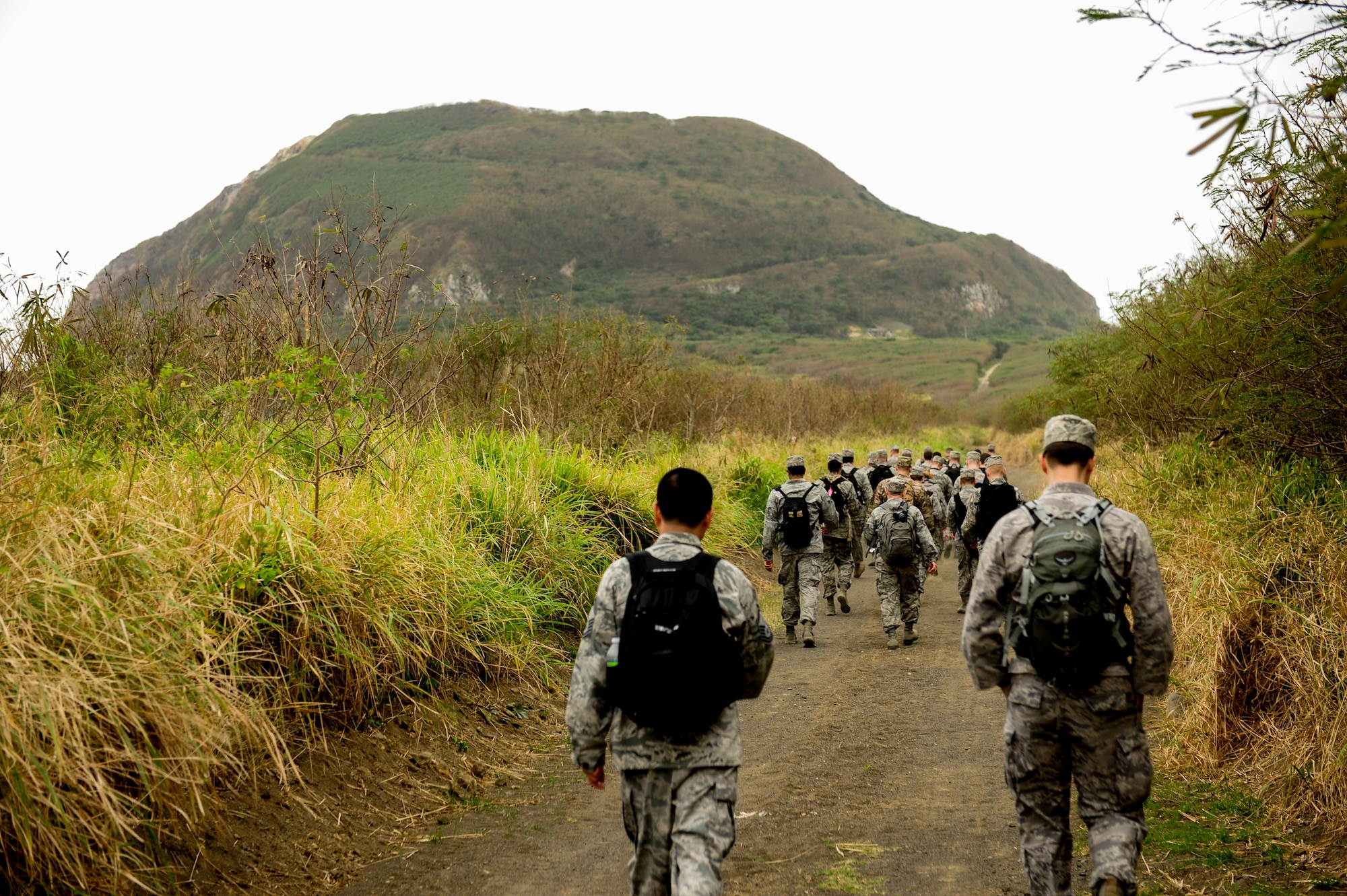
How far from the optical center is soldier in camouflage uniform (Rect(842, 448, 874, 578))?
15953mm

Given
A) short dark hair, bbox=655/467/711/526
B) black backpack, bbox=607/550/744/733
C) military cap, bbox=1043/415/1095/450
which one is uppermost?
military cap, bbox=1043/415/1095/450

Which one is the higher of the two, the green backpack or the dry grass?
the green backpack

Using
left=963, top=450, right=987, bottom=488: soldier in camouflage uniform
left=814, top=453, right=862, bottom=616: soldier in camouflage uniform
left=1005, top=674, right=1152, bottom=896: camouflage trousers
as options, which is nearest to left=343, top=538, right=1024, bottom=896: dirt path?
left=1005, top=674, right=1152, bottom=896: camouflage trousers

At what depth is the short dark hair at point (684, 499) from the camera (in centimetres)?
377

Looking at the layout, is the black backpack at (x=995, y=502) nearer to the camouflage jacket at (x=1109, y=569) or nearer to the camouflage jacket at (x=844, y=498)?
the camouflage jacket at (x=844, y=498)

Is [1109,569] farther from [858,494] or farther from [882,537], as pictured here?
[858,494]

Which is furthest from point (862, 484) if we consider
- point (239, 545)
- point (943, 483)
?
point (239, 545)

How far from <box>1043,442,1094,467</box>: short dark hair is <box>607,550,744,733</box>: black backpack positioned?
158 cm

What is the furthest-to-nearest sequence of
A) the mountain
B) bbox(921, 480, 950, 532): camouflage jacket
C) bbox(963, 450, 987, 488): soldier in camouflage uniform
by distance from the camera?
1. the mountain
2. bbox(921, 480, 950, 532): camouflage jacket
3. bbox(963, 450, 987, 488): soldier in camouflage uniform

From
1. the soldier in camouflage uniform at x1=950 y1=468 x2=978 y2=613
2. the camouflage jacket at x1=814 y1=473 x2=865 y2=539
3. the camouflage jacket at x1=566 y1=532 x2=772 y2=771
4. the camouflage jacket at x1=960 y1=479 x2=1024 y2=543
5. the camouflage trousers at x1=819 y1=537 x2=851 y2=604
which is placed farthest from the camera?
the camouflage trousers at x1=819 y1=537 x2=851 y2=604

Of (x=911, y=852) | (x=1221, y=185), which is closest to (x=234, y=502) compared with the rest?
(x=911, y=852)

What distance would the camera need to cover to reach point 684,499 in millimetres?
3764

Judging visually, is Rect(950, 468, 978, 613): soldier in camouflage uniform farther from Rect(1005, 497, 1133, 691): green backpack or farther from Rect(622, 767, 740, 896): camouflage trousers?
Rect(622, 767, 740, 896): camouflage trousers

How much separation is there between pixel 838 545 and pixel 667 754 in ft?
34.3
